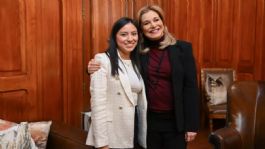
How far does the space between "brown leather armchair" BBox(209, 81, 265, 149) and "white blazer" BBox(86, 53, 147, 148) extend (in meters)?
0.64

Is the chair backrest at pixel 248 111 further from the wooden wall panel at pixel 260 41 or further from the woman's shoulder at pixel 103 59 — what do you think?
the wooden wall panel at pixel 260 41

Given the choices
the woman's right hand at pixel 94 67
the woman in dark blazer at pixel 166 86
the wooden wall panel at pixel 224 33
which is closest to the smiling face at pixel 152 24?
the woman in dark blazer at pixel 166 86

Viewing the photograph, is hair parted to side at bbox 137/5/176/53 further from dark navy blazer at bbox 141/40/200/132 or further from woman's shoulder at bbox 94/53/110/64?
woman's shoulder at bbox 94/53/110/64

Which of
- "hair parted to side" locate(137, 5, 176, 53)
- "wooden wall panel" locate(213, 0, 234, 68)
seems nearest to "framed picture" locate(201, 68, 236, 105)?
"wooden wall panel" locate(213, 0, 234, 68)

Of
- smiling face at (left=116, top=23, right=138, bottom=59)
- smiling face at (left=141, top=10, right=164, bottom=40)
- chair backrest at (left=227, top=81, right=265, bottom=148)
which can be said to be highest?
smiling face at (left=141, top=10, right=164, bottom=40)

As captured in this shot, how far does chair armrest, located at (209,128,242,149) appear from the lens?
2.13 metres

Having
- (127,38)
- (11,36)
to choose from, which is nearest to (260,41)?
(127,38)

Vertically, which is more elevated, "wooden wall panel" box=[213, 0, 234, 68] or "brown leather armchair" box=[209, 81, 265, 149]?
"wooden wall panel" box=[213, 0, 234, 68]

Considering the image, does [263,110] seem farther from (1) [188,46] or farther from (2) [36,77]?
(2) [36,77]

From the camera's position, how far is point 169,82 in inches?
82.5

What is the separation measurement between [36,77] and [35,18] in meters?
0.47

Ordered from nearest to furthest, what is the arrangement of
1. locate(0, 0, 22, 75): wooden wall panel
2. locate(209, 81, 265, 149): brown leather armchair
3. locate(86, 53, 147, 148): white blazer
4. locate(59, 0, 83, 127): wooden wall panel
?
locate(86, 53, 147, 148): white blazer < locate(209, 81, 265, 149): brown leather armchair < locate(0, 0, 22, 75): wooden wall panel < locate(59, 0, 83, 127): wooden wall panel

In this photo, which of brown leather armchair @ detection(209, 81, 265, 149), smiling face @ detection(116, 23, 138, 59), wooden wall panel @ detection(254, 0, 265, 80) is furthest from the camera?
wooden wall panel @ detection(254, 0, 265, 80)

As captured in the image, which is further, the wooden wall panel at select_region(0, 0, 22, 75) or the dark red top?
the wooden wall panel at select_region(0, 0, 22, 75)
